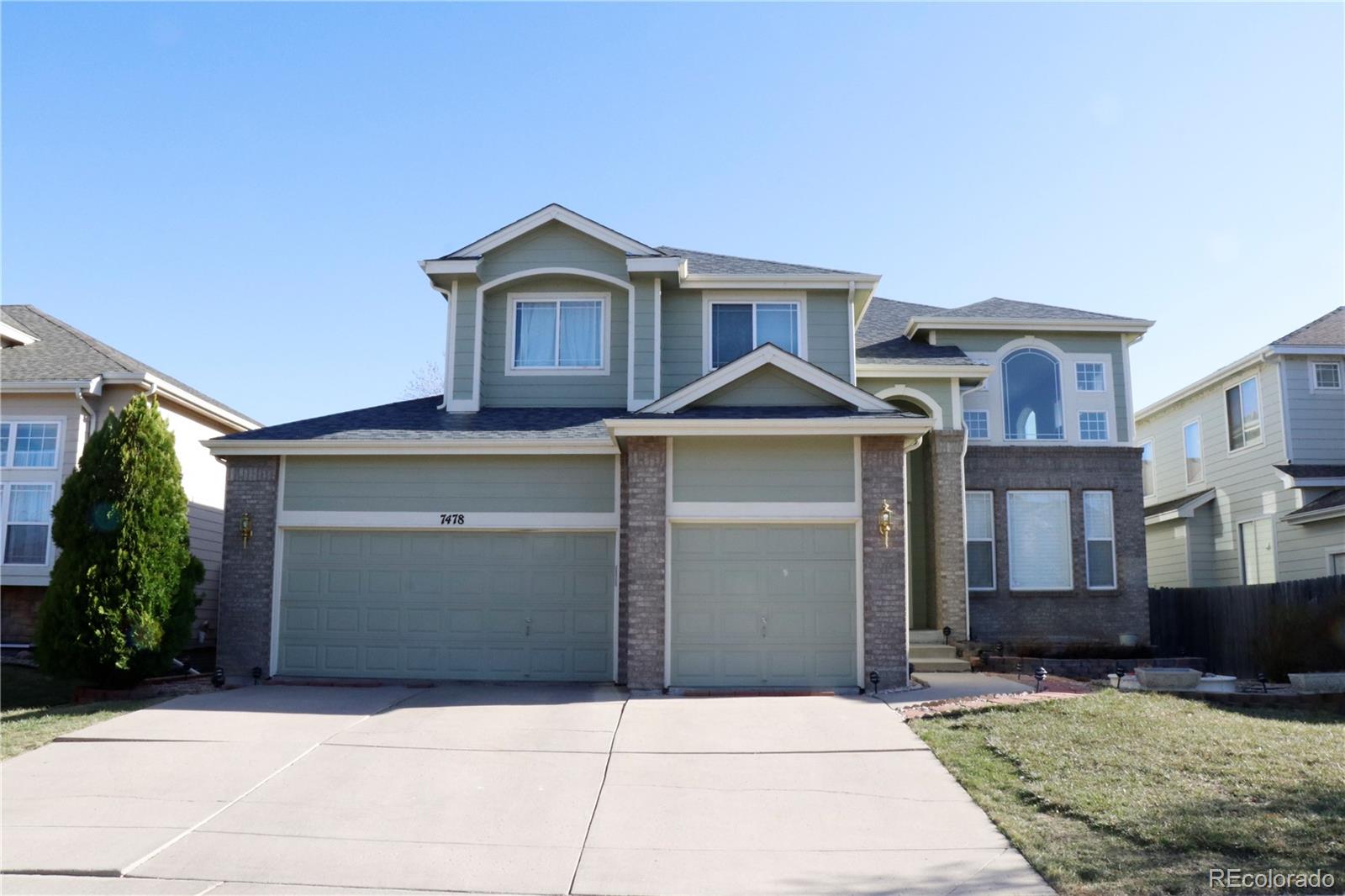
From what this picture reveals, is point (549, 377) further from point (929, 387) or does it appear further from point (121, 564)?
point (929, 387)

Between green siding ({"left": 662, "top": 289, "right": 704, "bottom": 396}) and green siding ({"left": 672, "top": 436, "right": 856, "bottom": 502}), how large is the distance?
374cm

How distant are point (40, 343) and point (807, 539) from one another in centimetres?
1473

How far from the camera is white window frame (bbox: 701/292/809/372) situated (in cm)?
1728

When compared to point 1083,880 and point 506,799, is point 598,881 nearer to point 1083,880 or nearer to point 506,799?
point 506,799

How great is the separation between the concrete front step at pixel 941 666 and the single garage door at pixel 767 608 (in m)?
3.12

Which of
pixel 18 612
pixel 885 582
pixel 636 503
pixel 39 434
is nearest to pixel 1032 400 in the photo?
pixel 885 582

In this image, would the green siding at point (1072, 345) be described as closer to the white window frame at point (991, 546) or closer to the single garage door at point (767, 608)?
the white window frame at point (991, 546)

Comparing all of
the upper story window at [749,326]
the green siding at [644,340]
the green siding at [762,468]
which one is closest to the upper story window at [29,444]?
the green siding at [644,340]

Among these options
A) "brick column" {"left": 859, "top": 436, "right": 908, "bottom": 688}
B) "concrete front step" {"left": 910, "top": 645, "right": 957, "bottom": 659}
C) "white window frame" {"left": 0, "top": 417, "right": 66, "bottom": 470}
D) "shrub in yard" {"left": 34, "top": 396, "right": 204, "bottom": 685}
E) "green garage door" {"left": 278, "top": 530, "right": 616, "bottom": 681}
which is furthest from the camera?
"white window frame" {"left": 0, "top": 417, "right": 66, "bottom": 470}

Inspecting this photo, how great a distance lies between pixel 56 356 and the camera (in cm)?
1861

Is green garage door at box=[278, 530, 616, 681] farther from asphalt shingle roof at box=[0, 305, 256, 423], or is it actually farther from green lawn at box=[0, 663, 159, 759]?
asphalt shingle roof at box=[0, 305, 256, 423]

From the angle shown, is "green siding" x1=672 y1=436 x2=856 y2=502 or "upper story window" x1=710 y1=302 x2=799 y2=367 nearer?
"green siding" x1=672 y1=436 x2=856 y2=502

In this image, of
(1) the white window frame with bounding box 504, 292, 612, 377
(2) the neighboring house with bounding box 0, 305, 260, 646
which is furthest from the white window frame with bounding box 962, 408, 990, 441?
(2) the neighboring house with bounding box 0, 305, 260, 646

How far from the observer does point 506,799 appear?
338 inches
